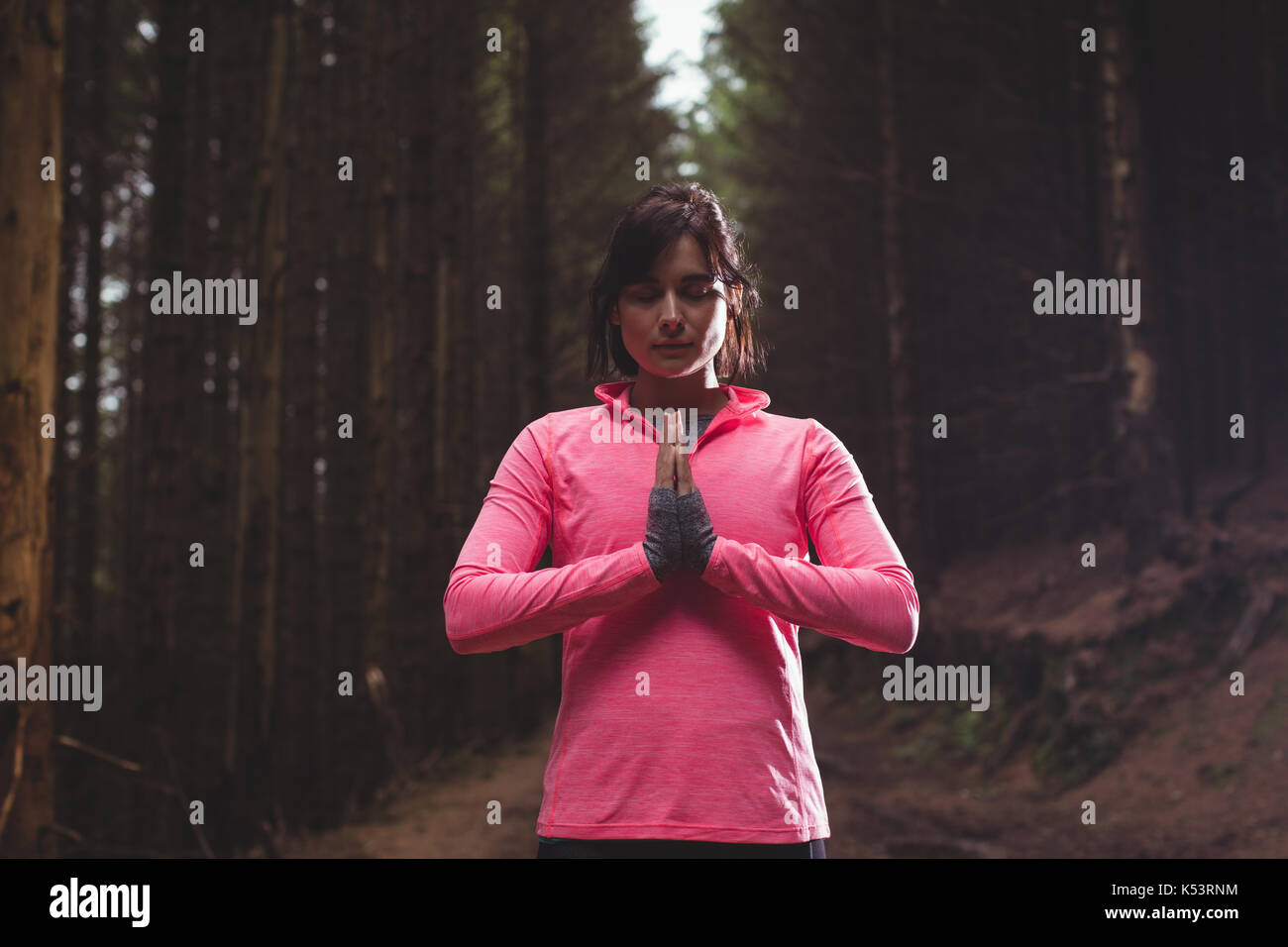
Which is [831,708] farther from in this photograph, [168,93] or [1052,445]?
[168,93]

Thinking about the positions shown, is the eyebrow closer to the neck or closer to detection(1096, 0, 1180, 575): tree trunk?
the neck

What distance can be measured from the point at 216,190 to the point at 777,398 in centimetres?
1299

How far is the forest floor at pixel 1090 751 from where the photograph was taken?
894cm

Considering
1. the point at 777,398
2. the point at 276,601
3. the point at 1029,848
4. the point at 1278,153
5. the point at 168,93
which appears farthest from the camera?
the point at 777,398

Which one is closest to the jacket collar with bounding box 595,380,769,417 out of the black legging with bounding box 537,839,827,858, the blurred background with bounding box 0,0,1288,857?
the black legging with bounding box 537,839,827,858

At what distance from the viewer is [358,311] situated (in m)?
15.6

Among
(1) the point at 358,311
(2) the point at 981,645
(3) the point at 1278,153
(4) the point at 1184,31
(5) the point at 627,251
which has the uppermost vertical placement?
(4) the point at 1184,31

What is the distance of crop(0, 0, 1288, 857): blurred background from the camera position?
31.3ft

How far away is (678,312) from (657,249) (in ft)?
0.48

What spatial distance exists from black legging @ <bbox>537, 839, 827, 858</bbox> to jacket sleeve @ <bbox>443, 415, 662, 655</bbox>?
0.41 m

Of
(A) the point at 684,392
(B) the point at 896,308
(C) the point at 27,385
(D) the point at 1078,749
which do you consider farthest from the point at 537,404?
(A) the point at 684,392

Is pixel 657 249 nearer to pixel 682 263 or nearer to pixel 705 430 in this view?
pixel 682 263

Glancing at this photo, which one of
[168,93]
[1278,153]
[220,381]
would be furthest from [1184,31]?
[220,381]

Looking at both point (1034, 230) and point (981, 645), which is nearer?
point (981, 645)
